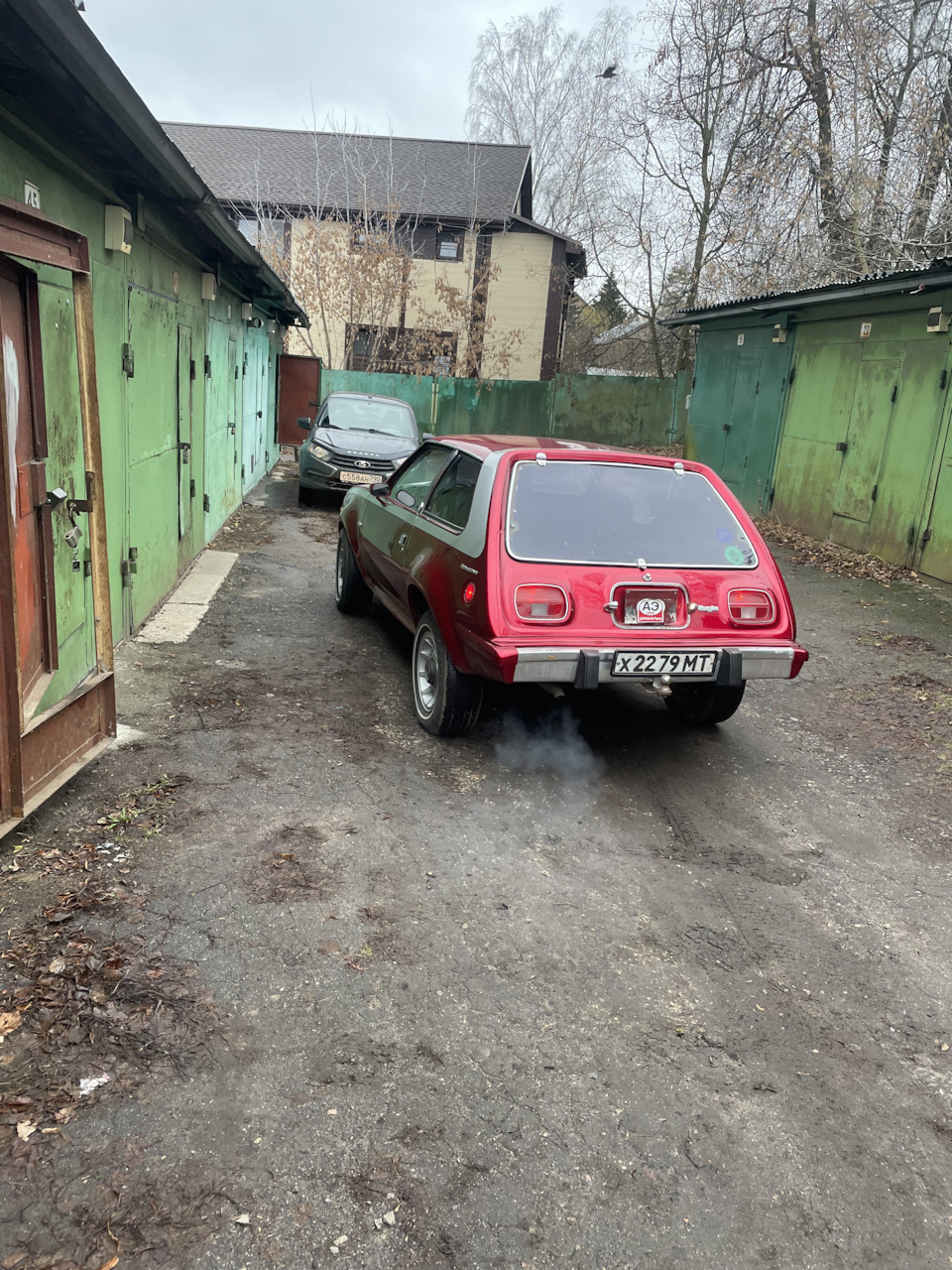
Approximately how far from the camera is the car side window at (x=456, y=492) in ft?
16.2

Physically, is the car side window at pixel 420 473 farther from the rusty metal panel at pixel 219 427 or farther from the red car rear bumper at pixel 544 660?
the rusty metal panel at pixel 219 427

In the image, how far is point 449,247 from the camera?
28.4 metres

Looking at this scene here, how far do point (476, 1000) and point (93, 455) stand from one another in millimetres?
2800

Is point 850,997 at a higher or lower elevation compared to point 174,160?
lower

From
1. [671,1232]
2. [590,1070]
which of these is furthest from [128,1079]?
[671,1232]

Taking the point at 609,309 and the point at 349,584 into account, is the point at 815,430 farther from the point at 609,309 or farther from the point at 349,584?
the point at 609,309

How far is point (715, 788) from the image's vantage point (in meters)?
4.69

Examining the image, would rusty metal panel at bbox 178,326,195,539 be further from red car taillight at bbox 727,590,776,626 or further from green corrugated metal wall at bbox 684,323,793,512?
green corrugated metal wall at bbox 684,323,793,512

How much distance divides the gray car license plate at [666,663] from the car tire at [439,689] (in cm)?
Answer: 83

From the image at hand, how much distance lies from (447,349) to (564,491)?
24.2m

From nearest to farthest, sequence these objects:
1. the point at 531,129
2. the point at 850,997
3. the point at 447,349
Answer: the point at 850,997, the point at 447,349, the point at 531,129

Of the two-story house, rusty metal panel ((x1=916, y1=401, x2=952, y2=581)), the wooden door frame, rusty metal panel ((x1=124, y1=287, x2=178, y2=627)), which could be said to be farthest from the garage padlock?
the two-story house

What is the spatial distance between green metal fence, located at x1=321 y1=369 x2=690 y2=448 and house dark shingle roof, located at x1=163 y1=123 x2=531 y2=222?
7047 millimetres

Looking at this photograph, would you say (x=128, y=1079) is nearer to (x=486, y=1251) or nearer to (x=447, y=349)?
(x=486, y=1251)
